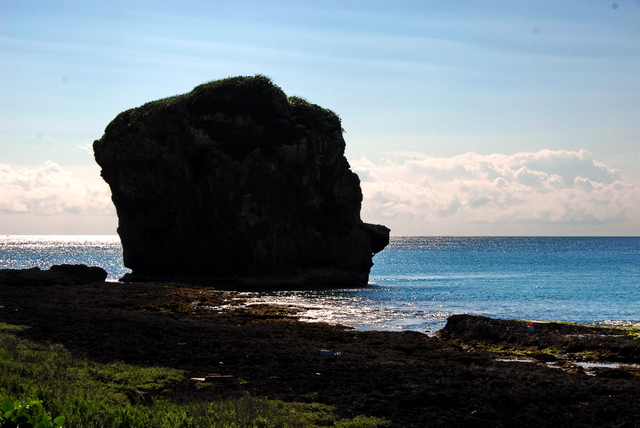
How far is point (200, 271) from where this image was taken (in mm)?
67062

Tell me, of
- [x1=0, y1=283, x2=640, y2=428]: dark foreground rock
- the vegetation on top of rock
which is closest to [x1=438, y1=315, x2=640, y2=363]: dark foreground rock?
[x1=0, y1=283, x2=640, y2=428]: dark foreground rock

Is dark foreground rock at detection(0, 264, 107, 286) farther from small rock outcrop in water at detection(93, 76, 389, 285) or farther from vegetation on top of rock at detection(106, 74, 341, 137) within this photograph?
vegetation on top of rock at detection(106, 74, 341, 137)

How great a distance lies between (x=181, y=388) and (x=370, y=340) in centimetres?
1467

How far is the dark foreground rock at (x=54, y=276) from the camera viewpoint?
50.5m

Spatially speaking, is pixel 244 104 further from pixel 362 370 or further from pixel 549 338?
pixel 362 370

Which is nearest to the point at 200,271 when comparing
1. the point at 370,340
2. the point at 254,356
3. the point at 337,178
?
the point at 337,178

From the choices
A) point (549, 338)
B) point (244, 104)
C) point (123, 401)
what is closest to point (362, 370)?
point (123, 401)

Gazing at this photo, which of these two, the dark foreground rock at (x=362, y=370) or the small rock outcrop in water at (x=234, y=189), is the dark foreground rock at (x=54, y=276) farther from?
the dark foreground rock at (x=362, y=370)

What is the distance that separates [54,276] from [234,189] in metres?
18.9

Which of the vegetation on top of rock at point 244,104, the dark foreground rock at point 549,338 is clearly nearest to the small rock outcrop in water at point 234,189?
the vegetation on top of rock at point 244,104

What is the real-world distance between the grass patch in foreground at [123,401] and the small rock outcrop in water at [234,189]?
1843 inches

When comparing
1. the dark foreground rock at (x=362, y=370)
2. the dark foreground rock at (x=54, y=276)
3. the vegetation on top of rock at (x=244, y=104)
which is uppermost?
the vegetation on top of rock at (x=244, y=104)

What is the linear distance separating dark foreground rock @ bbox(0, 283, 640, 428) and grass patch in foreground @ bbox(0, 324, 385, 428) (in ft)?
3.26

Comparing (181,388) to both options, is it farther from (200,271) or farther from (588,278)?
(588,278)
